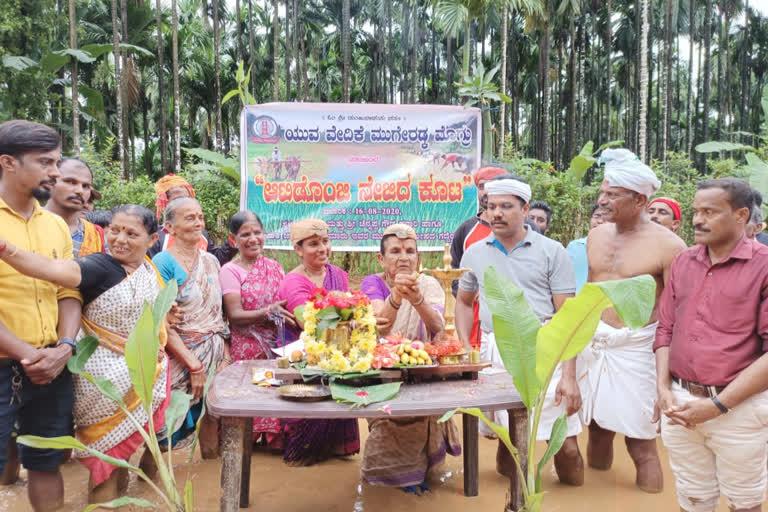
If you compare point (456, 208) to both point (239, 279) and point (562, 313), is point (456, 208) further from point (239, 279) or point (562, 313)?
point (562, 313)

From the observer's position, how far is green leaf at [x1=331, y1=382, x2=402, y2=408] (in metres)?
2.27

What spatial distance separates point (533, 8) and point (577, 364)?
16.4 meters

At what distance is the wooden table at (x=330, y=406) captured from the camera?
2236mm

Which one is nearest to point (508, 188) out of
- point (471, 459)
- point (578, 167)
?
point (471, 459)

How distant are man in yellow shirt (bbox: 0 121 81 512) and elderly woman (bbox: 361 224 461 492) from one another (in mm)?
1603

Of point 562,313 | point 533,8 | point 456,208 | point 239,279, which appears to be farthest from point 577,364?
point 533,8

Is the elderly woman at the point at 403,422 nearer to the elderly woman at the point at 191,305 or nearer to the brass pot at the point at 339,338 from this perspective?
the brass pot at the point at 339,338

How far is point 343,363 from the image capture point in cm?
249

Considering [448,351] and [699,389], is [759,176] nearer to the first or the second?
[699,389]

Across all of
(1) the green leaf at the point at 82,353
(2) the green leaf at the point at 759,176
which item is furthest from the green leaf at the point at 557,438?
(2) the green leaf at the point at 759,176

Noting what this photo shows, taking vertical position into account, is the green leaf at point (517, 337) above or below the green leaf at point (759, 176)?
below

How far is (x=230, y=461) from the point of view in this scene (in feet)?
7.64

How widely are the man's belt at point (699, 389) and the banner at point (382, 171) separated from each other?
4579 millimetres

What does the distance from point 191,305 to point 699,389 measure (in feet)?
9.49
